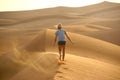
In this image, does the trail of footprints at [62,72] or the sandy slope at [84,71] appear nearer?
the trail of footprints at [62,72]

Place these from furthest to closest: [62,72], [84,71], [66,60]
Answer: [66,60], [84,71], [62,72]

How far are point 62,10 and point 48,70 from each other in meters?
35.1

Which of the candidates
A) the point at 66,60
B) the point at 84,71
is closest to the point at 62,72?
the point at 84,71

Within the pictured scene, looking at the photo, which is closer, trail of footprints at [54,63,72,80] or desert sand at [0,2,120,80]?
trail of footprints at [54,63,72,80]

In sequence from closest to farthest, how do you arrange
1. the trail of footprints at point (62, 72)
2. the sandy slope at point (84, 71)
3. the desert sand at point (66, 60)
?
the trail of footprints at point (62, 72)
the sandy slope at point (84, 71)
the desert sand at point (66, 60)

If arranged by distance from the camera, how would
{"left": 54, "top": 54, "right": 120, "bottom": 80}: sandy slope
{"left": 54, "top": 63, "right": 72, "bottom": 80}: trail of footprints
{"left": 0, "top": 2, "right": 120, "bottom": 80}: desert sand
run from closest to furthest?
{"left": 54, "top": 63, "right": 72, "bottom": 80}: trail of footprints < {"left": 54, "top": 54, "right": 120, "bottom": 80}: sandy slope < {"left": 0, "top": 2, "right": 120, "bottom": 80}: desert sand

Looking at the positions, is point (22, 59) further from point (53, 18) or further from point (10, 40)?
point (53, 18)

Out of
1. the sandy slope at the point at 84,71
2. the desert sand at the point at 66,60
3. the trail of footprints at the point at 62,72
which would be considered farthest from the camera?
the desert sand at the point at 66,60

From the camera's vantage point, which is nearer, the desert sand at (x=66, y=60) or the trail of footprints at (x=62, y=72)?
the trail of footprints at (x=62, y=72)

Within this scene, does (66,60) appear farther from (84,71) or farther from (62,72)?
(62,72)

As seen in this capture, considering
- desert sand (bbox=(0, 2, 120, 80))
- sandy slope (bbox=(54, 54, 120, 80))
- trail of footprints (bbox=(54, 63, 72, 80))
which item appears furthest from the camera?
desert sand (bbox=(0, 2, 120, 80))

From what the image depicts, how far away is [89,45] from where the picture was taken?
14.3 metres

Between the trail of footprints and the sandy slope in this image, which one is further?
the sandy slope

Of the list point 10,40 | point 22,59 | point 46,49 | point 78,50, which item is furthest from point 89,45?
point 10,40
